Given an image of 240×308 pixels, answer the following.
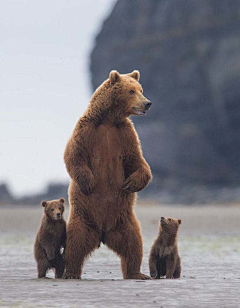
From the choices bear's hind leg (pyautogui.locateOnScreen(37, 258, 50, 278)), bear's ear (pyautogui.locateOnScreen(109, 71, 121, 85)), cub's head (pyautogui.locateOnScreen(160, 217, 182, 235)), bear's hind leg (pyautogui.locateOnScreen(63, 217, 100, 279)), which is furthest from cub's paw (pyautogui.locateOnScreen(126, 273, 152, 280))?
bear's ear (pyautogui.locateOnScreen(109, 71, 121, 85))

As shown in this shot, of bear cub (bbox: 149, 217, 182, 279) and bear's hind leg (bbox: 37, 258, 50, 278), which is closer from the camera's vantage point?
bear's hind leg (bbox: 37, 258, 50, 278)

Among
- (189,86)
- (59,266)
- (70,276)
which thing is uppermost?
(189,86)

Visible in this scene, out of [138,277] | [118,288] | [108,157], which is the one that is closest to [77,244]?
[138,277]

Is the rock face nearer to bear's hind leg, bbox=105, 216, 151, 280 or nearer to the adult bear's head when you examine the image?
the adult bear's head

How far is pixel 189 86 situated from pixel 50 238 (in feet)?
150

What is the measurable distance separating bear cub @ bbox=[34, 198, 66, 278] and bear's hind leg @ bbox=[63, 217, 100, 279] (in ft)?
0.39

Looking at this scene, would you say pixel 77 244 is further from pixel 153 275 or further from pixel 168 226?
pixel 168 226

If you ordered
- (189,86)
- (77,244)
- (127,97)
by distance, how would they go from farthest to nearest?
(189,86), (127,97), (77,244)

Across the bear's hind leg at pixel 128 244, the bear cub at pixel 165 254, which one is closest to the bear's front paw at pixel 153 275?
the bear cub at pixel 165 254

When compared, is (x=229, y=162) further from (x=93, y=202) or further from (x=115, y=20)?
(x=93, y=202)

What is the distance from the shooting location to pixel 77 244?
23.0 ft

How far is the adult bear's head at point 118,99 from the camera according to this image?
7.08 m

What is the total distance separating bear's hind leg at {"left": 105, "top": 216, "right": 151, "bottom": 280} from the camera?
7098mm

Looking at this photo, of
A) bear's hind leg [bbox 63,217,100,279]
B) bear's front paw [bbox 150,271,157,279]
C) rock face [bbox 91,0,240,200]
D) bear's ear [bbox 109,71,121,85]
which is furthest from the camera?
rock face [bbox 91,0,240,200]
